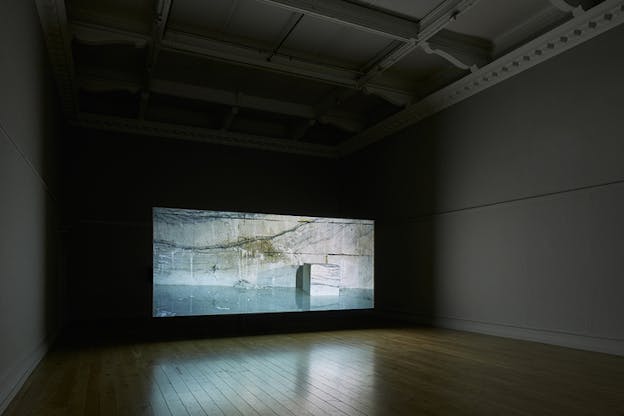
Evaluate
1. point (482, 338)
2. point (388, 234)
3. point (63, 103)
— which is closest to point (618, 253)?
point (482, 338)

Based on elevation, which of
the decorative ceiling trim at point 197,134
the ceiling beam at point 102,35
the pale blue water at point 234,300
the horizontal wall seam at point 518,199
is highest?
the ceiling beam at point 102,35

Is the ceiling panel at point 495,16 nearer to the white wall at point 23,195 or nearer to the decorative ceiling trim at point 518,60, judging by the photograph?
the decorative ceiling trim at point 518,60

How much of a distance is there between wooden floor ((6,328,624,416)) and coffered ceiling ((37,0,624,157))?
386 centimetres

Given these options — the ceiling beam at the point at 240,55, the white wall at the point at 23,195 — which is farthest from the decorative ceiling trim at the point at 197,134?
the white wall at the point at 23,195

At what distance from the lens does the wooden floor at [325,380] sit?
3191 mm

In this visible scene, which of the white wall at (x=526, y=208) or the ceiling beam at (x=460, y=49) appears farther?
the ceiling beam at (x=460, y=49)

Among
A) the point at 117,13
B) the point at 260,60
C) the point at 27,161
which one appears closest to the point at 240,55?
the point at 260,60

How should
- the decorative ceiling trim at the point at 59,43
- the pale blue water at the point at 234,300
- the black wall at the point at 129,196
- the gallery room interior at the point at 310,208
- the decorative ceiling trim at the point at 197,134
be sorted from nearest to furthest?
the gallery room interior at the point at 310,208 < the decorative ceiling trim at the point at 59,43 < the pale blue water at the point at 234,300 < the black wall at the point at 129,196 < the decorative ceiling trim at the point at 197,134

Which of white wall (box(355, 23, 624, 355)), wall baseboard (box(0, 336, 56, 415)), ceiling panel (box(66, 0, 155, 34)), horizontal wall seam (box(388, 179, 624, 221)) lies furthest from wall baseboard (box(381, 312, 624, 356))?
ceiling panel (box(66, 0, 155, 34))

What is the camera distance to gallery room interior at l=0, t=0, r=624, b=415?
3818mm

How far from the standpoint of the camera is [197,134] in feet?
31.3

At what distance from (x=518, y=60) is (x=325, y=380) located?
16.7 feet

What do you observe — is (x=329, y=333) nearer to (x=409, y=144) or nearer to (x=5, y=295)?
(x=409, y=144)

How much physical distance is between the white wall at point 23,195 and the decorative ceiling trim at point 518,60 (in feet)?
19.1
